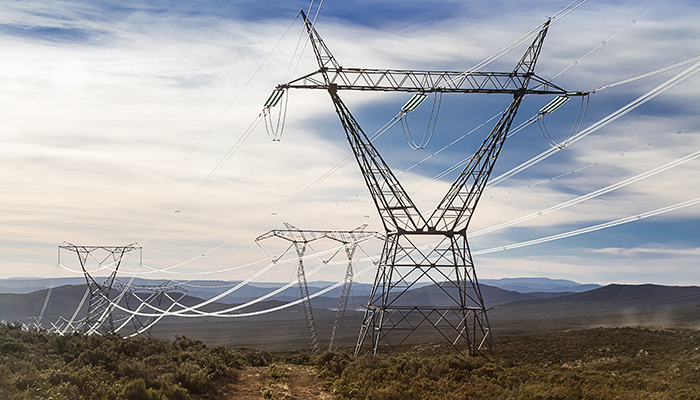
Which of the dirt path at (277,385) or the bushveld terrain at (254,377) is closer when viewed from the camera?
the bushveld terrain at (254,377)

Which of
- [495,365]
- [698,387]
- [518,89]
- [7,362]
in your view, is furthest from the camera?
[518,89]

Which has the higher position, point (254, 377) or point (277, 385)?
point (254, 377)

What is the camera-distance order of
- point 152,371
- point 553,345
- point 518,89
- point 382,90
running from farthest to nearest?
point 553,345, point 518,89, point 382,90, point 152,371

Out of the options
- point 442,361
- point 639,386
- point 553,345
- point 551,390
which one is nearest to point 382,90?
point 442,361

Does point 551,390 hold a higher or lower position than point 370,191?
lower

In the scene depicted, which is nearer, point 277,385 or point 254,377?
point 277,385

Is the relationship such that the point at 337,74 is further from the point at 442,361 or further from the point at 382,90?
the point at 442,361

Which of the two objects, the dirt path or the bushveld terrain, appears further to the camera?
the dirt path

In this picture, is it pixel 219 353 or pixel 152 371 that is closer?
pixel 152 371
